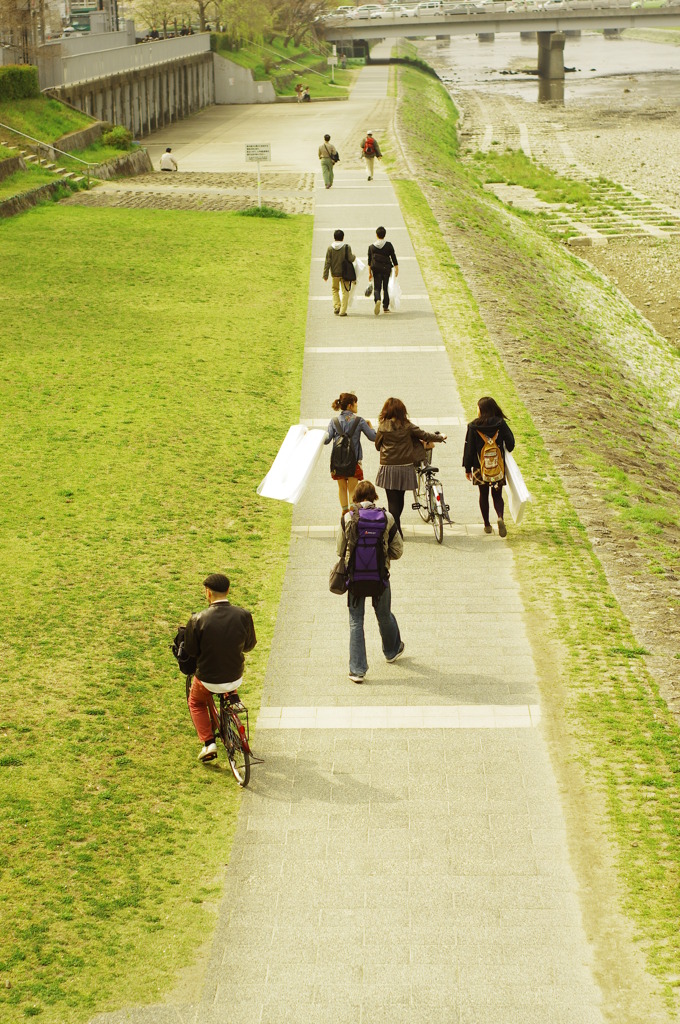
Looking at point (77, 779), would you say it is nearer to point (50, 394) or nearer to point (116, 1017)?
point (116, 1017)

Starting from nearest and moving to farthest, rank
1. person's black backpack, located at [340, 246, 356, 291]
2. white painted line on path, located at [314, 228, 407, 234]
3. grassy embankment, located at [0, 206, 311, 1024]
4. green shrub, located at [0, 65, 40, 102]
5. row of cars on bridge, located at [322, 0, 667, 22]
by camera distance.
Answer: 1. grassy embankment, located at [0, 206, 311, 1024]
2. person's black backpack, located at [340, 246, 356, 291]
3. white painted line on path, located at [314, 228, 407, 234]
4. green shrub, located at [0, 65, 40, 102]
5. row of cars on bridge, located at [322, 0, 667, 22]

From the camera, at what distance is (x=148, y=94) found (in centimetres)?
5684

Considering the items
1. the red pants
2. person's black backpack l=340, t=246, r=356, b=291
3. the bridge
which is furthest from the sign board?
the bridge

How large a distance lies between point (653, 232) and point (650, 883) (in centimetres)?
3234

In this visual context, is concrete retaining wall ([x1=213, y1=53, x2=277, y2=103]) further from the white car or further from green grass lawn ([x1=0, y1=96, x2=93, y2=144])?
the white car

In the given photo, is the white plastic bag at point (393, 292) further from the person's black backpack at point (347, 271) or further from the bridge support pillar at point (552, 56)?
the bridge support pillar at point (552, 56)

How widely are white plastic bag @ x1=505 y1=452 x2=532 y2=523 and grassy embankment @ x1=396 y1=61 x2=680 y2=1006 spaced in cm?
38

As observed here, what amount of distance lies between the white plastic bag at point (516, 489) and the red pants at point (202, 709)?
15.2 ft

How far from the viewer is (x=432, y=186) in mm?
35500

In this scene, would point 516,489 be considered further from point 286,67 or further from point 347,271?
point 286,67

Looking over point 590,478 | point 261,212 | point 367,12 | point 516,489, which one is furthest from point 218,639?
point 367,12

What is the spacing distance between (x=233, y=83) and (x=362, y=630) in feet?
229

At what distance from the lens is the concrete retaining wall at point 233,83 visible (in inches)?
2864

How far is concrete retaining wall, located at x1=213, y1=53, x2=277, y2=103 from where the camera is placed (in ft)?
239
